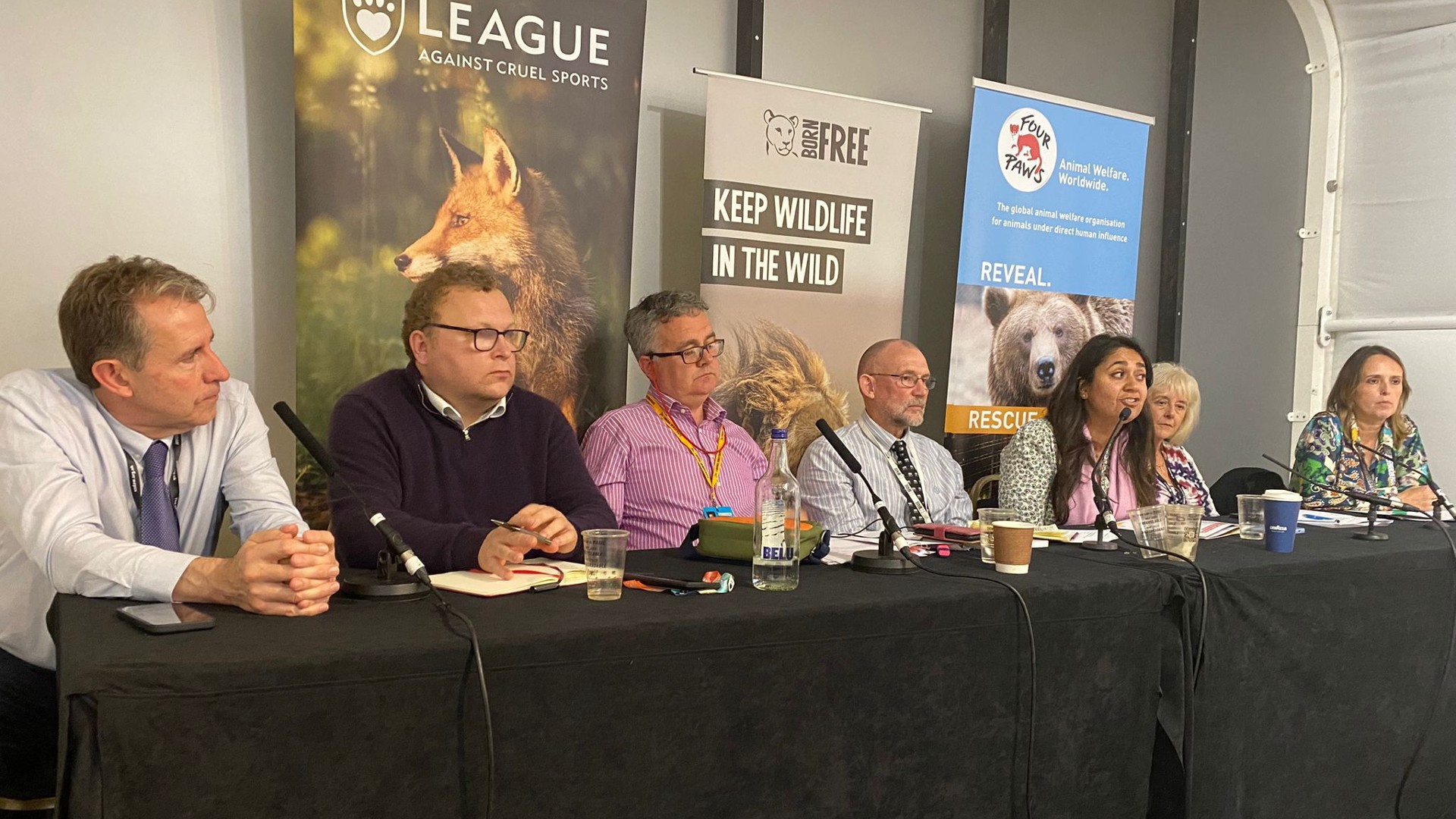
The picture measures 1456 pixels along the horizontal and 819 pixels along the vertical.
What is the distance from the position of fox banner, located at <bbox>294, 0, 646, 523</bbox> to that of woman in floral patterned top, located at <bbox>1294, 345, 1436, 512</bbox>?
7.86 ft

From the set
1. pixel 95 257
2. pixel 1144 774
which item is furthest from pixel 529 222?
pixel 1144 774

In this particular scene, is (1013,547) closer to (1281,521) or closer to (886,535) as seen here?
(886,535)

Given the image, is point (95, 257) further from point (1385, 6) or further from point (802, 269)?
point (1385, 6)

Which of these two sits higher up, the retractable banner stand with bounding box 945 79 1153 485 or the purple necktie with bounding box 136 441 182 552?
the retractable banner stand with bounding box 945 79 1153 485

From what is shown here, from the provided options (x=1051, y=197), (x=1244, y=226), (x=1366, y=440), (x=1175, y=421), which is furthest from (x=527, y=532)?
(x=1244, y=226)

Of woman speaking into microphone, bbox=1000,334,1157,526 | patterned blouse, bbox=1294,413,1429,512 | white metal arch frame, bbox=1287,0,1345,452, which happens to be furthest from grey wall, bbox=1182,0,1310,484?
woman speaking into microphone, bbox=1000,334,1157,526

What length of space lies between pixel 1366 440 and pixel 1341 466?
262mm

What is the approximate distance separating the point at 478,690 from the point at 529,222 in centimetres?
200

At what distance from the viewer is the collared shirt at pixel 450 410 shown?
221 centimetres

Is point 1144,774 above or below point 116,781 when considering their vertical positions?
below

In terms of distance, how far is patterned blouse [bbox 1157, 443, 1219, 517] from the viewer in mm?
3297

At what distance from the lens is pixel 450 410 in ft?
7.27

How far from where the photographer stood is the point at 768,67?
3877mm

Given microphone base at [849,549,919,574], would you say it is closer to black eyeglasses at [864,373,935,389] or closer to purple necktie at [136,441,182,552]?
purple necktie at [136,441,182,552]
